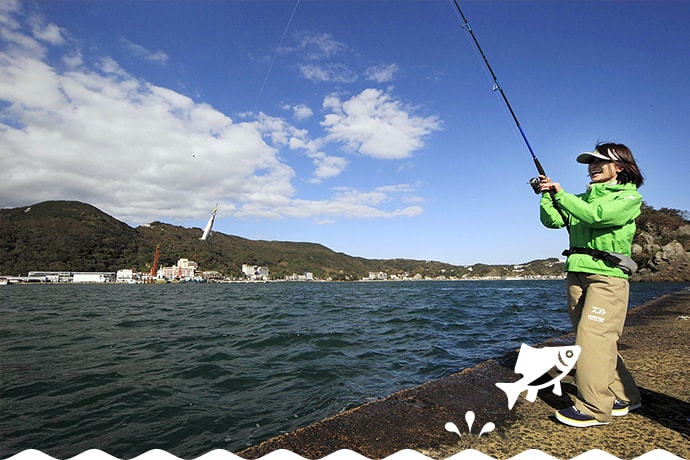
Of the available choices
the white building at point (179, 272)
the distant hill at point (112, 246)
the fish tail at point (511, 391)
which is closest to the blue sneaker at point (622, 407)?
the fish tail at point (511, 391)

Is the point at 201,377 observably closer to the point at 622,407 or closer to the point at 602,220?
the point at 622,407

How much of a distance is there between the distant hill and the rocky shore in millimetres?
99029

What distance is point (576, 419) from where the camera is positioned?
2623 millimetres

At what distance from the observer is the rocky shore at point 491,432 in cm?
232

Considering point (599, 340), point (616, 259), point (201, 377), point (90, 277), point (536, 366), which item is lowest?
point (90, 277)

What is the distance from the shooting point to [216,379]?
5.58 m

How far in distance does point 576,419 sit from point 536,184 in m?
2.03

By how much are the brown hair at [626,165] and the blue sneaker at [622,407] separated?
6.21ft

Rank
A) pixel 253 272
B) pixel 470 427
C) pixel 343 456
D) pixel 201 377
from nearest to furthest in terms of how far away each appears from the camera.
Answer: pixel 343 456 → pixel 470 427 → pixel 201 377 → pixel 253 272

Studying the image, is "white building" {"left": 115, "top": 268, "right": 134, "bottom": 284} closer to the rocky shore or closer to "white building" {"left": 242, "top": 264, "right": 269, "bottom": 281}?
"white building" {"left": 242, "top": 264, "right": 269, "bottom": 281}

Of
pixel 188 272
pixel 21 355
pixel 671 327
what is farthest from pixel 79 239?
pixel 671 327

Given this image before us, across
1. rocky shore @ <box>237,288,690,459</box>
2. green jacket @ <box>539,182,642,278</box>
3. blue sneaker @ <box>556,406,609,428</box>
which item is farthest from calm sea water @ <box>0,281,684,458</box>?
green jacket @ <box>539,182,642,278</box>

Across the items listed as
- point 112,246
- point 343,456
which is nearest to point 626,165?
point 343,456

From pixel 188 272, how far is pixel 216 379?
419ft
